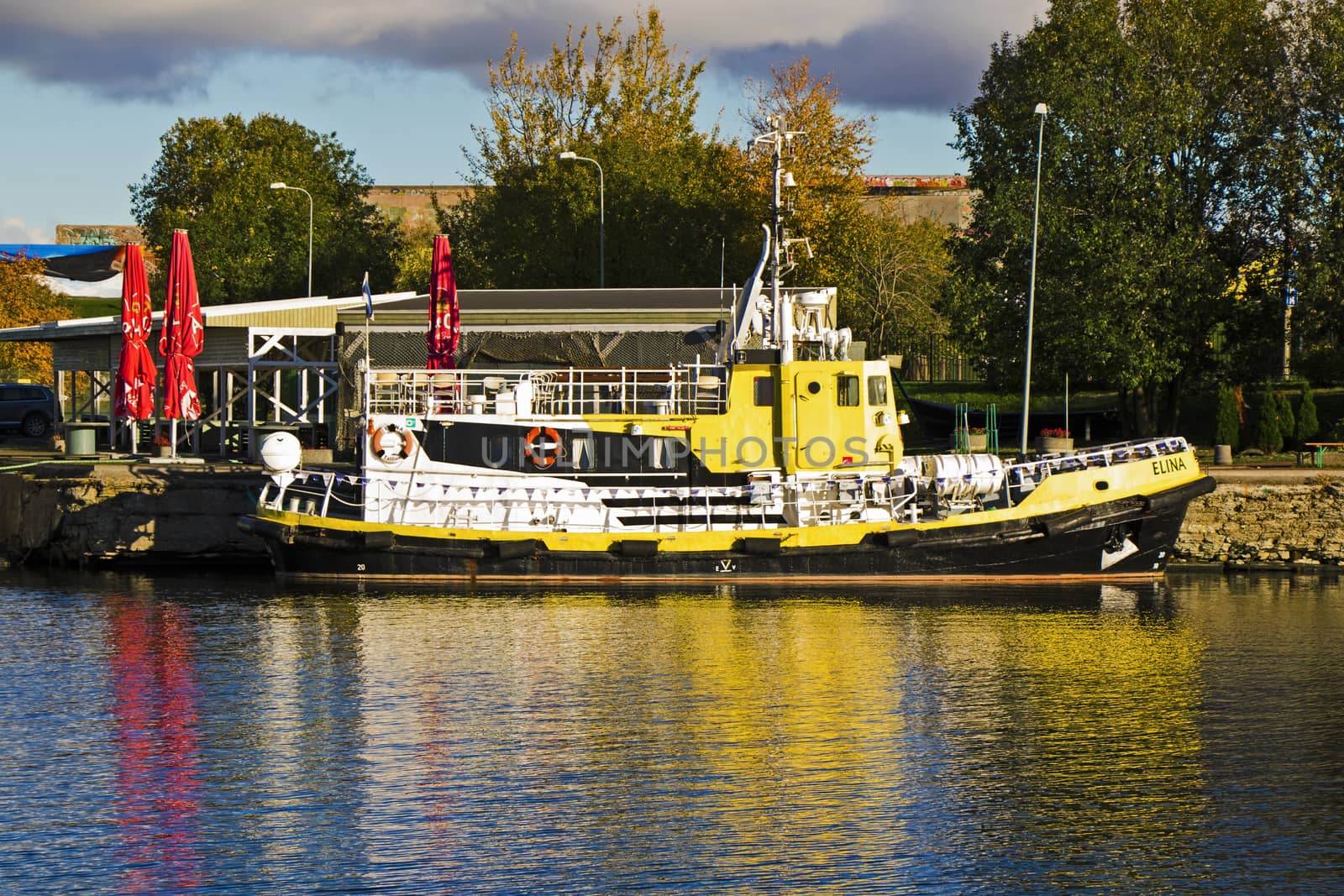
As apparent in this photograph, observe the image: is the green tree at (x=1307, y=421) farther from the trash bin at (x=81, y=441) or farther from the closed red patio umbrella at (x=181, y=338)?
the trash bin at (x=81, y=441)

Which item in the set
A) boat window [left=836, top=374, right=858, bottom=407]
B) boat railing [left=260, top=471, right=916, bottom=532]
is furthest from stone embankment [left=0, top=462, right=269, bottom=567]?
boat window [left=836, top=374, right=858, bottom=407]

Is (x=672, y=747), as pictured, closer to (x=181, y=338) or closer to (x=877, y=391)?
(x=877, y=391)

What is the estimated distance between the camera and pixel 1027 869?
1362 cm

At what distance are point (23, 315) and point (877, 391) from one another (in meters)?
53.7

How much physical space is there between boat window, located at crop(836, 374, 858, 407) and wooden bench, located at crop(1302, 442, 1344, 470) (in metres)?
12.5

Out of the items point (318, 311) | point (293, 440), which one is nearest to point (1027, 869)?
point (293, 440)

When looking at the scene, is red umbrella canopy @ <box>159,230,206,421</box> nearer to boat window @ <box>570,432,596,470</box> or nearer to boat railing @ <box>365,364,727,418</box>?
boat railing @ <box>365,364,727,418</box>

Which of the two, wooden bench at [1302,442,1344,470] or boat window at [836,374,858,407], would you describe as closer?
boat window at [836,374,858,407]

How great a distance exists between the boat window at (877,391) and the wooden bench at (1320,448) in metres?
11.9

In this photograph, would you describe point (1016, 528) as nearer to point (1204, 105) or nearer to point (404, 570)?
point (404, 570)

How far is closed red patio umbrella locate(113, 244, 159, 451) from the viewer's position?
34.2 meters

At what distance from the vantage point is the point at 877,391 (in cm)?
2884

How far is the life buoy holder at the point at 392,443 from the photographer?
2864 centimetres

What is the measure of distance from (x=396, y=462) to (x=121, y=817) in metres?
14.3
